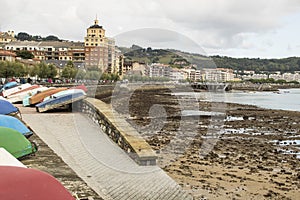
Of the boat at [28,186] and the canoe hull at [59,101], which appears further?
the canoe hull at [59,101]

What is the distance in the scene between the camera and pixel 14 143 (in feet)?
21.3

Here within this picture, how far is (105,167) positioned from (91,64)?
48.7ft

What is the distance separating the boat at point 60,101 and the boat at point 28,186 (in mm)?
14962

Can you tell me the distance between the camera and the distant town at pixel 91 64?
11277 mm

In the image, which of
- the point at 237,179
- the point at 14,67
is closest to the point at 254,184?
the point at 237,179

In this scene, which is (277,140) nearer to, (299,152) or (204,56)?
(299,152)

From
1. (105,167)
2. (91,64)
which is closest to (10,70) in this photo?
(91,64)

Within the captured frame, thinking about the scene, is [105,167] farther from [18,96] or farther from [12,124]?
[18,96]

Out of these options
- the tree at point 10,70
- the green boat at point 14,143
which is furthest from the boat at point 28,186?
the tree at point 10,70

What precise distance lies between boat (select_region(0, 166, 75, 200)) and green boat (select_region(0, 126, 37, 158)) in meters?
3.52

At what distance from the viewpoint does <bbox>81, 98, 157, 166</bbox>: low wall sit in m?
8.58

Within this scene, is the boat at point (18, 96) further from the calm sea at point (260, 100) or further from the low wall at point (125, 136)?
A: the calm sea at point (260, 100)

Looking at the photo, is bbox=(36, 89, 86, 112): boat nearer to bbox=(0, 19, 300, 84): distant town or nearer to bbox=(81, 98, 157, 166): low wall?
bbox=(0, 19, 300, 84): distant town

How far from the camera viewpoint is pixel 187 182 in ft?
29.0
